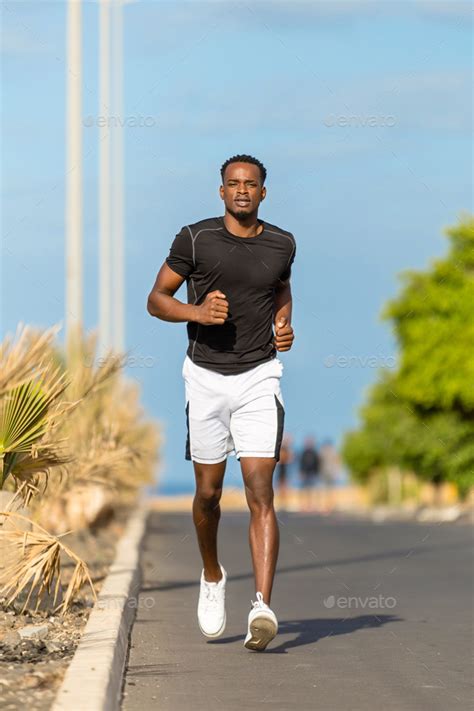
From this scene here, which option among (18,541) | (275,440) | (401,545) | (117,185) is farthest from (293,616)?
(117,185)

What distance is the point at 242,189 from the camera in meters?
8.07

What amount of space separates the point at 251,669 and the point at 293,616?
2.58 m

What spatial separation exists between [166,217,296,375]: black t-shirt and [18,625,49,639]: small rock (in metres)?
1.53

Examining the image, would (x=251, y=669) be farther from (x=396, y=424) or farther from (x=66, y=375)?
(x=396, y=424)

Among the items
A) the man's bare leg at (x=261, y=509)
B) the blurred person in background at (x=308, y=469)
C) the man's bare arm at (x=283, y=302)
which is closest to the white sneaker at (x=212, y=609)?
the man's bare leg at (x=261, y=509)

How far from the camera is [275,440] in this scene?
26.7ft

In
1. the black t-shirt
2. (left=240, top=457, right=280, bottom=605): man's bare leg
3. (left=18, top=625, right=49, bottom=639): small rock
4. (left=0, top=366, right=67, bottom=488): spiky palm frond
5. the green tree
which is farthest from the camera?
the green tree

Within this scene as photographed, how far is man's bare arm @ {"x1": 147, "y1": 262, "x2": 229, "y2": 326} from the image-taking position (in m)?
7.76

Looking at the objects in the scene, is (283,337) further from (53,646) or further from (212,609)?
(53,646)

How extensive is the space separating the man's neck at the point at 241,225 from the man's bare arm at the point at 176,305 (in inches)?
14.1

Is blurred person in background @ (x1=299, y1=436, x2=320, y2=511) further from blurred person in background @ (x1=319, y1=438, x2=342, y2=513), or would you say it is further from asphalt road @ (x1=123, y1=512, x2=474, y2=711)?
asphalt road @ (x1=123, y1=512, x2=474, y2=711)

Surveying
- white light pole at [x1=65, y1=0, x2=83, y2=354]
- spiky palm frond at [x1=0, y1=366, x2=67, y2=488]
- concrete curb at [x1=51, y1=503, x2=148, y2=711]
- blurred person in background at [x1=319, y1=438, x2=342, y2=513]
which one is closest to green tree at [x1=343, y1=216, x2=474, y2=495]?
blurred person in background at [x1=319, y1=438, x2=342, y2=513]

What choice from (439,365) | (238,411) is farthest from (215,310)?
(439,365)

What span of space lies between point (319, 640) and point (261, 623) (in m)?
1.08
